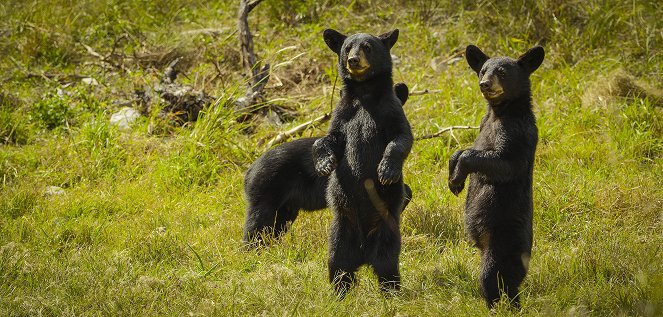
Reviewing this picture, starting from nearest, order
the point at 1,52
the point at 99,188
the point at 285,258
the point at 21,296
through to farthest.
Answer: the point at 21,296
the point at 285,258
the point at 99,188
the point at 1,52

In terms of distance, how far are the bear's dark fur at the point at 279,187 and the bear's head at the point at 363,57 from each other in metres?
1.06

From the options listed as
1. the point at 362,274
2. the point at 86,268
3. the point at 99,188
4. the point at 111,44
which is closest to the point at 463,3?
the point at 111,44

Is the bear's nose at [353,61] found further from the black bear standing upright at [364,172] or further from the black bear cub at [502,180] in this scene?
the black bear cub at [502,180]

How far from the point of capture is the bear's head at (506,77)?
4.54 m

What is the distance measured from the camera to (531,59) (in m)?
4.77

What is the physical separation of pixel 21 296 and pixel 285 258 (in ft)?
5.73

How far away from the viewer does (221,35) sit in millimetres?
10805

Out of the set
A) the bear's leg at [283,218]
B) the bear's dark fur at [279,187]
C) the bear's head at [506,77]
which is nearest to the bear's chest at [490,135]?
the bear's head at [506,77]

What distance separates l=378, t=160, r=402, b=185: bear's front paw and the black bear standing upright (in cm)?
8

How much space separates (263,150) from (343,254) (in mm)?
3096

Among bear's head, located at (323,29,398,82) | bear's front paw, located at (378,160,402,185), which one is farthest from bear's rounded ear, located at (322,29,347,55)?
bear's front paw, located at (378,160,402,185)

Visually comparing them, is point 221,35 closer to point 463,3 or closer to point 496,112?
point 463,3

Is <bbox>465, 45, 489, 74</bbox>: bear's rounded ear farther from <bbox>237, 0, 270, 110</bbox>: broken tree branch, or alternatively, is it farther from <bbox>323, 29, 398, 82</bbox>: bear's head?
<bbox>237, 0, 270, 110</bbox>: broken tree branch

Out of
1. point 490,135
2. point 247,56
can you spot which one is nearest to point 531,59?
point 490,135
